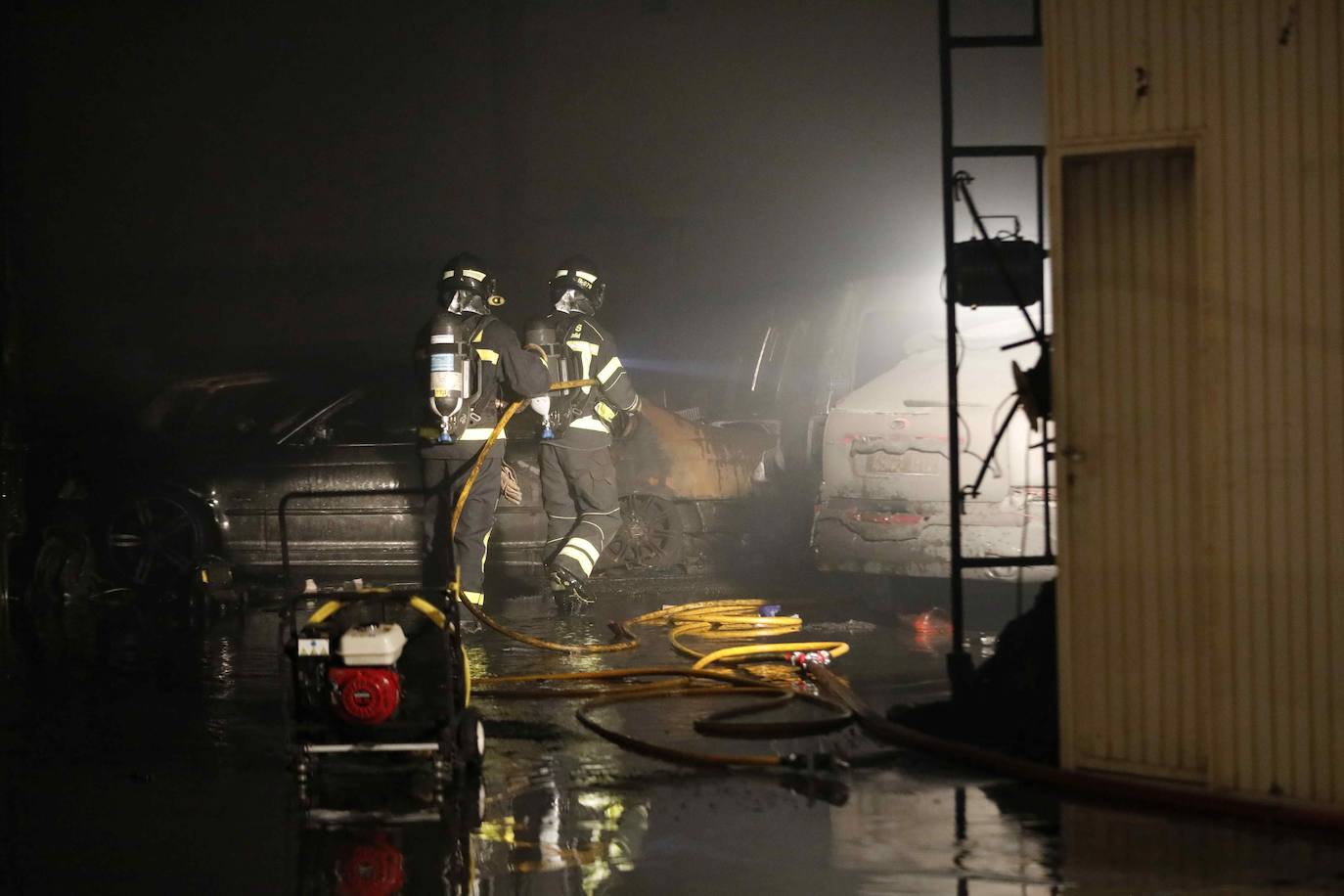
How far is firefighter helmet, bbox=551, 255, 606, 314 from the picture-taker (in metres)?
10.1

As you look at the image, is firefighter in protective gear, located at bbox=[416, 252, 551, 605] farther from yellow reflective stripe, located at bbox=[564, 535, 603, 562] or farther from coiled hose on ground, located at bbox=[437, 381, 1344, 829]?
yellow reflective stripe, located at bbox=[564, 535, 603, 562]

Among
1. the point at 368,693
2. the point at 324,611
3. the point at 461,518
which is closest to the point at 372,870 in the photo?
the point at 368,693

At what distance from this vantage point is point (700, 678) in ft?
23.4

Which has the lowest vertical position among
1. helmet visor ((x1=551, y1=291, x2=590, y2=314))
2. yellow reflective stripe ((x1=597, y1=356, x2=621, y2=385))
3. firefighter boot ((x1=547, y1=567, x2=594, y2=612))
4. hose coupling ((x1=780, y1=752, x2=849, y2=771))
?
hose coupling ((x1=780, y1=752, x2=849, y2=771))

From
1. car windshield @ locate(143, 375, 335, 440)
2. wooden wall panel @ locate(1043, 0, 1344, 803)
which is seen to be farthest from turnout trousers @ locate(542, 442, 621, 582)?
wooden wall panel @ locate(1043, 0, 1344, 803)

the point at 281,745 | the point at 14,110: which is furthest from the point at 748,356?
the point at 281,745

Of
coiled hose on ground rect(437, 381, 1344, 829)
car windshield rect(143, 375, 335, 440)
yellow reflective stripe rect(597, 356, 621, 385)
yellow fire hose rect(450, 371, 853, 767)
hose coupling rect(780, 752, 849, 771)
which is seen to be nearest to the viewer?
coiled hose on ground rect(437, 381, 1344, 829)

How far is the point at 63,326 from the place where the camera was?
17.1 metres

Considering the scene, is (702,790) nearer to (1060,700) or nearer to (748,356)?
(1060,700)

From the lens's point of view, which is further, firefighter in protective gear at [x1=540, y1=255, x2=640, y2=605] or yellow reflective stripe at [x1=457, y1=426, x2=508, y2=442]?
firefighter in protective gear at [x1=540, y1=255, x2=640, y2=605]

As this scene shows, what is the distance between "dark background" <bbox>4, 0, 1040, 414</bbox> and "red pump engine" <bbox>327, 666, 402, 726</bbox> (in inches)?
479

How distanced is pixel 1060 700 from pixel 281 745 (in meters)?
2.99

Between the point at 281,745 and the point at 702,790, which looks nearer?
the point at 702,790

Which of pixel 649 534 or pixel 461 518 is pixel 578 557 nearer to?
pixel 461 518
